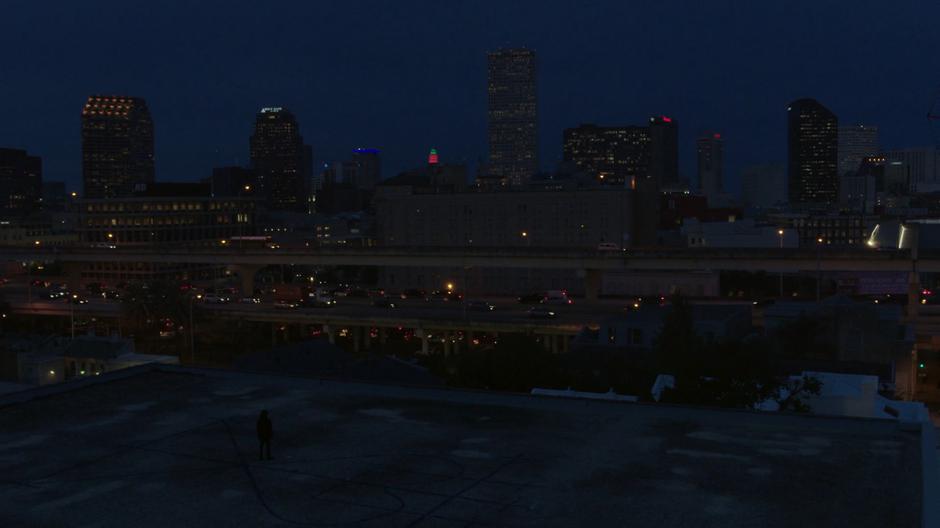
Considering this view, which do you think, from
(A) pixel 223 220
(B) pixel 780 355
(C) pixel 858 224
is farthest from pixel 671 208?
(B) pixel 780 355

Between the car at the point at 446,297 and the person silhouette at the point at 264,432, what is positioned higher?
the person silhouette at the point at 264,432

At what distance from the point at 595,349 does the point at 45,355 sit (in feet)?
108

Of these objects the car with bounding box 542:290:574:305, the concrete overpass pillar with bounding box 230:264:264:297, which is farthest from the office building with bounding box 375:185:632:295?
the concrete overpass pillar with bounding box 230:264:264:297

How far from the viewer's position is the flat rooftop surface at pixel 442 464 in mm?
12273

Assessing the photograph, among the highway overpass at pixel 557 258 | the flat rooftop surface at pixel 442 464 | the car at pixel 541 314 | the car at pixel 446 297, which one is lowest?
the car at pixel 541 314

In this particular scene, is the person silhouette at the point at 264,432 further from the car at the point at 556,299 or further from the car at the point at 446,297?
the car at the point at 446,297

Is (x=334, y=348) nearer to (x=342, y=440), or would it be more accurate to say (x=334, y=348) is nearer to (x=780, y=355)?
(x=780, y=355)

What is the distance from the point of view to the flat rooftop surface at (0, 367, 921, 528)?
483 inches

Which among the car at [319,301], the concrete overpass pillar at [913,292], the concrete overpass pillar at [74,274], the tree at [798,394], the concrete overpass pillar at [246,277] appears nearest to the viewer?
the tree at [798,394]

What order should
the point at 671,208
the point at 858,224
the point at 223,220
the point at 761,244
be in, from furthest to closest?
the point at 671,208, the point at 858,224, the point at 223,220, the point at 761,244

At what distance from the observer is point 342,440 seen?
16.5 m

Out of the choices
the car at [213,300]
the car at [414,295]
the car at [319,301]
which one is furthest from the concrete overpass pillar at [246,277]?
the car at [414,295]

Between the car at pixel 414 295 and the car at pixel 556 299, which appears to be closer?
the car at pixel 556 299

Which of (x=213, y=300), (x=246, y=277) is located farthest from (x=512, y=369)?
(x=246, y=277)
